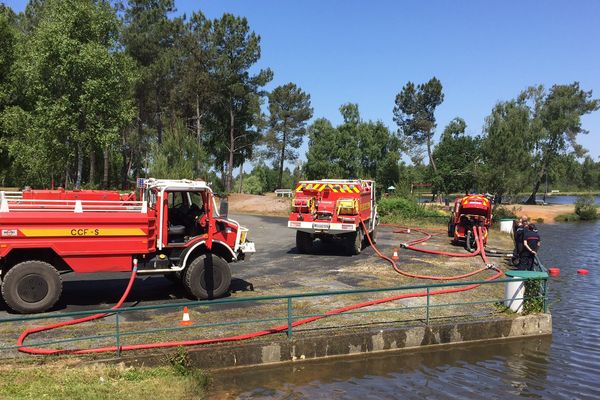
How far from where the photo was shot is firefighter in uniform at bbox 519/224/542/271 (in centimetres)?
1296

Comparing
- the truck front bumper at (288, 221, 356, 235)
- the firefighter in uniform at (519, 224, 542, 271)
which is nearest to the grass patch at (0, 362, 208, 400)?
the truck front bumper at (288, 221, 356, 235)

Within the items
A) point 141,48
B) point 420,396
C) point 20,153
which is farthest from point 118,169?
point 420,396

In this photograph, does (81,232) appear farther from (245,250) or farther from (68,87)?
(68,87)

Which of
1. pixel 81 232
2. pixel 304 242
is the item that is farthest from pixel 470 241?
pixel 81 232

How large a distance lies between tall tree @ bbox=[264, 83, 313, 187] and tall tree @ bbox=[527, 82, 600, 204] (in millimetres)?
31651

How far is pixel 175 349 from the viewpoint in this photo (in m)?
7.19

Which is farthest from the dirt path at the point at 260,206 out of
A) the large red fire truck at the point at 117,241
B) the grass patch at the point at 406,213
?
the large red fire truck at the point at 117,241

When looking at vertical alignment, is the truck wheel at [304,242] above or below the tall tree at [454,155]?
below

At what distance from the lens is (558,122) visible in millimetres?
66125

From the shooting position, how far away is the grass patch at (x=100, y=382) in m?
5.75

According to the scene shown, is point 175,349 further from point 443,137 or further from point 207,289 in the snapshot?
point 443,137

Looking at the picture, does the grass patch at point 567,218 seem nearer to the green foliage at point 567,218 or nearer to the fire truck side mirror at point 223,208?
the green foliage at point 567,218

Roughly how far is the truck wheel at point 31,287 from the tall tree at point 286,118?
58221mm

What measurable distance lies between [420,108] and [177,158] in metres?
45.6
